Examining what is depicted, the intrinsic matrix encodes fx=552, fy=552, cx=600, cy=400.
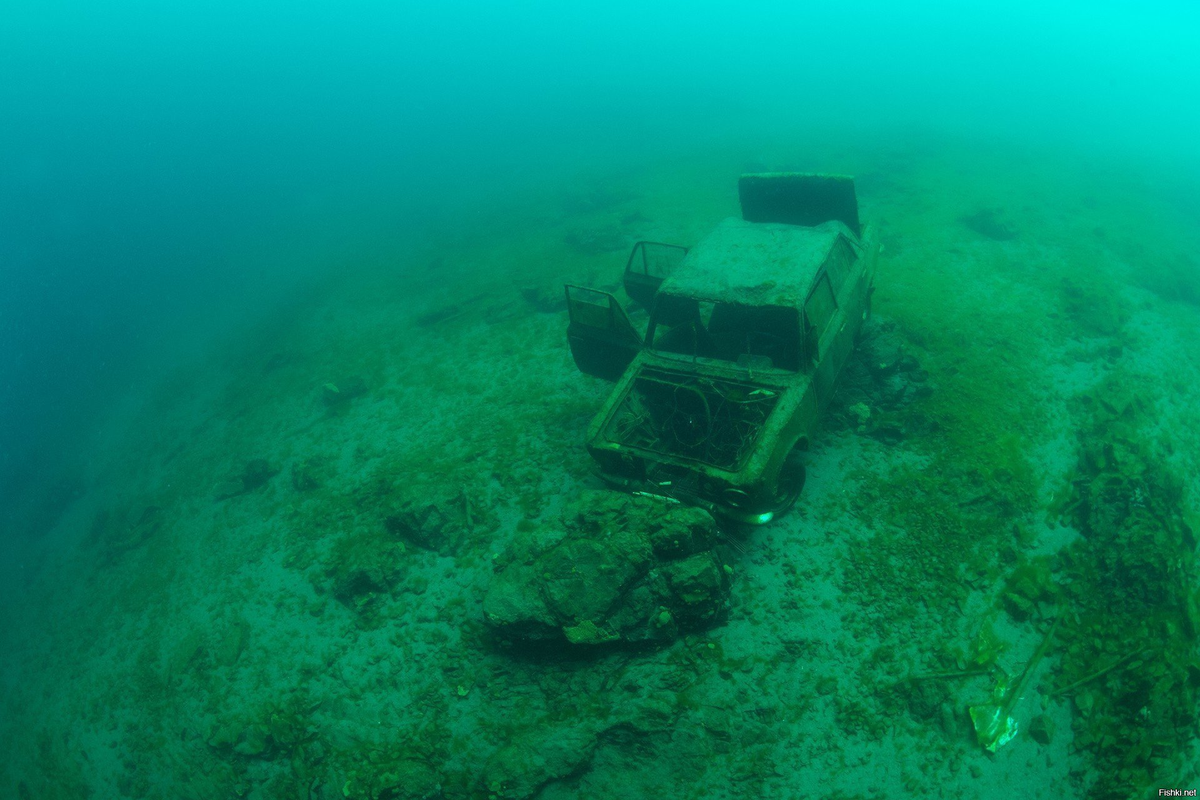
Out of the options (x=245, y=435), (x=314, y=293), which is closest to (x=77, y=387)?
(x=314, y=293)

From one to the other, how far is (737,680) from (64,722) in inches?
266

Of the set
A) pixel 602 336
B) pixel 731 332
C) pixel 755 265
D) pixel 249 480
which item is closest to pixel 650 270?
pixel 602 336

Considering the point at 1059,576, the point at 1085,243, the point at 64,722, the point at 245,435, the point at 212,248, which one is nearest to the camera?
the point at 1059,576

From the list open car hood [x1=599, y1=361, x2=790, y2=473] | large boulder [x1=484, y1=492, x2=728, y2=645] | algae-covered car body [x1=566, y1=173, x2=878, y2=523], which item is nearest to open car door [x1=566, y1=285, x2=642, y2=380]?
algae-covered car body [x1=566, y1=173, x2=878, y2=523]

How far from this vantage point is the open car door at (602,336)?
5602 mm

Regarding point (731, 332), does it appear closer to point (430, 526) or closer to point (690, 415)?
point (690, 415)

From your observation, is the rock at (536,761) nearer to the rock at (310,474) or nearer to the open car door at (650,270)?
the rock at (310,474)

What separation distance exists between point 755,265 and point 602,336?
5.54 feet

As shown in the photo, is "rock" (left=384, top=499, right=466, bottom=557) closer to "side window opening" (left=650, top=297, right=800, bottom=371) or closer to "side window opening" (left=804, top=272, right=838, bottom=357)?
"side window opening" (left=650, top=297, right=800, bottom=371)

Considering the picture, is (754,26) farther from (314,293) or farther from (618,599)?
(618,599)

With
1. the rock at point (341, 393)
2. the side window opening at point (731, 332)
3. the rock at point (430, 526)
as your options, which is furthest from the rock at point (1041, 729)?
the rock at point (341, 393)

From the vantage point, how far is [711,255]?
573cm

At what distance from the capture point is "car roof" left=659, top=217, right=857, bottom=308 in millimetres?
5148

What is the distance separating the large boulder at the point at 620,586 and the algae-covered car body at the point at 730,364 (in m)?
0.44
